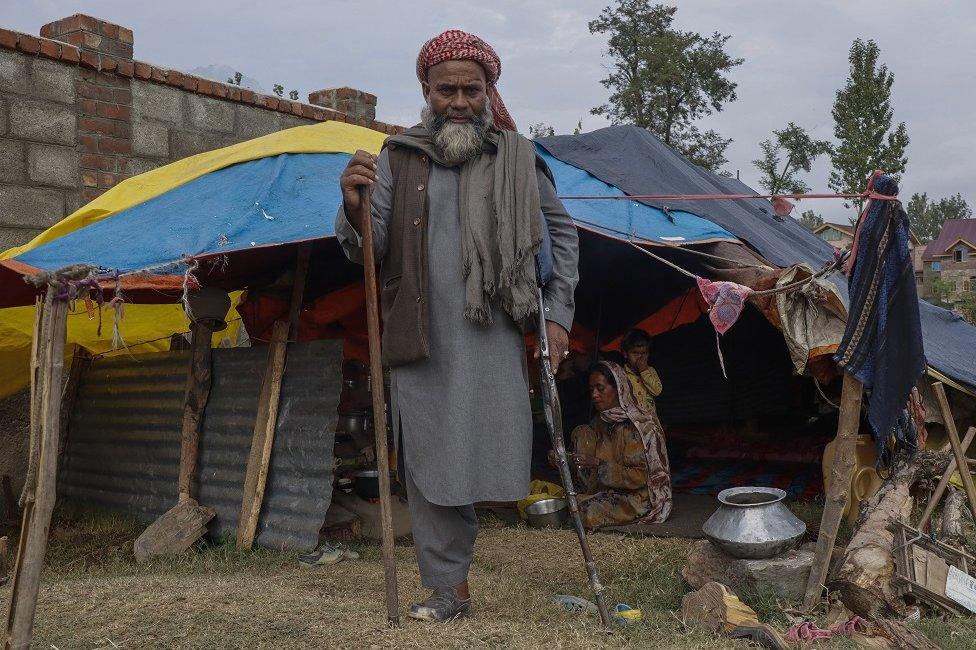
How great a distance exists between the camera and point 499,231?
3.09 m

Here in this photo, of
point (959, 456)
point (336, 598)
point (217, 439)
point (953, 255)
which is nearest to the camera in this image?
point (336, 598)

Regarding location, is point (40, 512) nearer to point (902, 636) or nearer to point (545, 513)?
point (902, 636)

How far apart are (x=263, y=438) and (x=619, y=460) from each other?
84.6 inches

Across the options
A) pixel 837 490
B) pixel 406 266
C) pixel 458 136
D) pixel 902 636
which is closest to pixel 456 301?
pixel 406 266

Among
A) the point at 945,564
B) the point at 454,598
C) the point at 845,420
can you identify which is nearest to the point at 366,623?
the point at 454,598

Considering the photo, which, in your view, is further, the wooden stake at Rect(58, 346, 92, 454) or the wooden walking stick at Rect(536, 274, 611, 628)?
the wooden stake at Rect(58, 346, 92, 454)

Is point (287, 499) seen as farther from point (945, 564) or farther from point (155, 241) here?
point (945, 564)

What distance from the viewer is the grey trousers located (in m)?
3.10

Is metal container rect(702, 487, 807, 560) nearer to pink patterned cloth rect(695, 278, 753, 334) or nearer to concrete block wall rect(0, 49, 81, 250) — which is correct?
pink patterned cloth rect(695, 278, 753, 334)

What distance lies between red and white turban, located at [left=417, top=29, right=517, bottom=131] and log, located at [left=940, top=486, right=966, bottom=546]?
2.74 m

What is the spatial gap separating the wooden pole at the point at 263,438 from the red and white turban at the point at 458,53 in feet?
6.68

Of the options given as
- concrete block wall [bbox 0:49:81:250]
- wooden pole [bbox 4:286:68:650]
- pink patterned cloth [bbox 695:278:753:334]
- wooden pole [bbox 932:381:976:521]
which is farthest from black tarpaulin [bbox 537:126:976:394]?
concrete block wall [bbox 0:49:81:250]

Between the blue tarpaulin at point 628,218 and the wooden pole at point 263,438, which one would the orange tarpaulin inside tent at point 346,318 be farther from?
the blue tarpaulin at point 628,218

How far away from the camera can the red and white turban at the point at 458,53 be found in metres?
3.17
